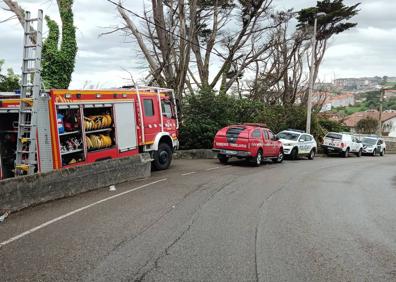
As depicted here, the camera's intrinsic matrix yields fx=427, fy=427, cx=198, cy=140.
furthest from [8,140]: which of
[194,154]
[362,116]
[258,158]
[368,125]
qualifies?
[362,116]

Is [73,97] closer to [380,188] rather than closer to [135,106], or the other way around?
[135,106]

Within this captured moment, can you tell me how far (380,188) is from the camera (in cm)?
1362

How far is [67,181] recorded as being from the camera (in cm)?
995

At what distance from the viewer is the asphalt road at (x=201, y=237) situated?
5.10 m

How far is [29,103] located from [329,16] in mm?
28975

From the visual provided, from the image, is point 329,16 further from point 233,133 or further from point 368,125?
point 368,125

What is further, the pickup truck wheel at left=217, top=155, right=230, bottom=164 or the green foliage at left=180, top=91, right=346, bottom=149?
the green foliage at left=180, top=91, right=346, bottom=149

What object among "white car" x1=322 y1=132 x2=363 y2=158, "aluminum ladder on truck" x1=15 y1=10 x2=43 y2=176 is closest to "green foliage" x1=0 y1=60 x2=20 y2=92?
"aluminum ladder on truck" x1=15 y1=10 x2=43 y2=176

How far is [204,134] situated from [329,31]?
1710cm

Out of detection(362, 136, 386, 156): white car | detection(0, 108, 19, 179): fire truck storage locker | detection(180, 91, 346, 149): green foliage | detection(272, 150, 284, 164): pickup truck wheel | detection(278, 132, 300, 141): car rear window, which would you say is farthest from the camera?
detection(362, 136, 386, 156): white car

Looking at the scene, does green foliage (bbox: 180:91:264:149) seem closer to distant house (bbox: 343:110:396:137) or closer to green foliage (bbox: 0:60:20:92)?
green foliage (bbox: 0:60:20:92)

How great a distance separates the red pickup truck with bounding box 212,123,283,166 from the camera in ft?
62.0

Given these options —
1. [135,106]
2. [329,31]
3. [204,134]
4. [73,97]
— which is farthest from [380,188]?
[329,31]

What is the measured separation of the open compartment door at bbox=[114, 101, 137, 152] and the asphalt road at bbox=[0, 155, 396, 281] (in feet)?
7.77
